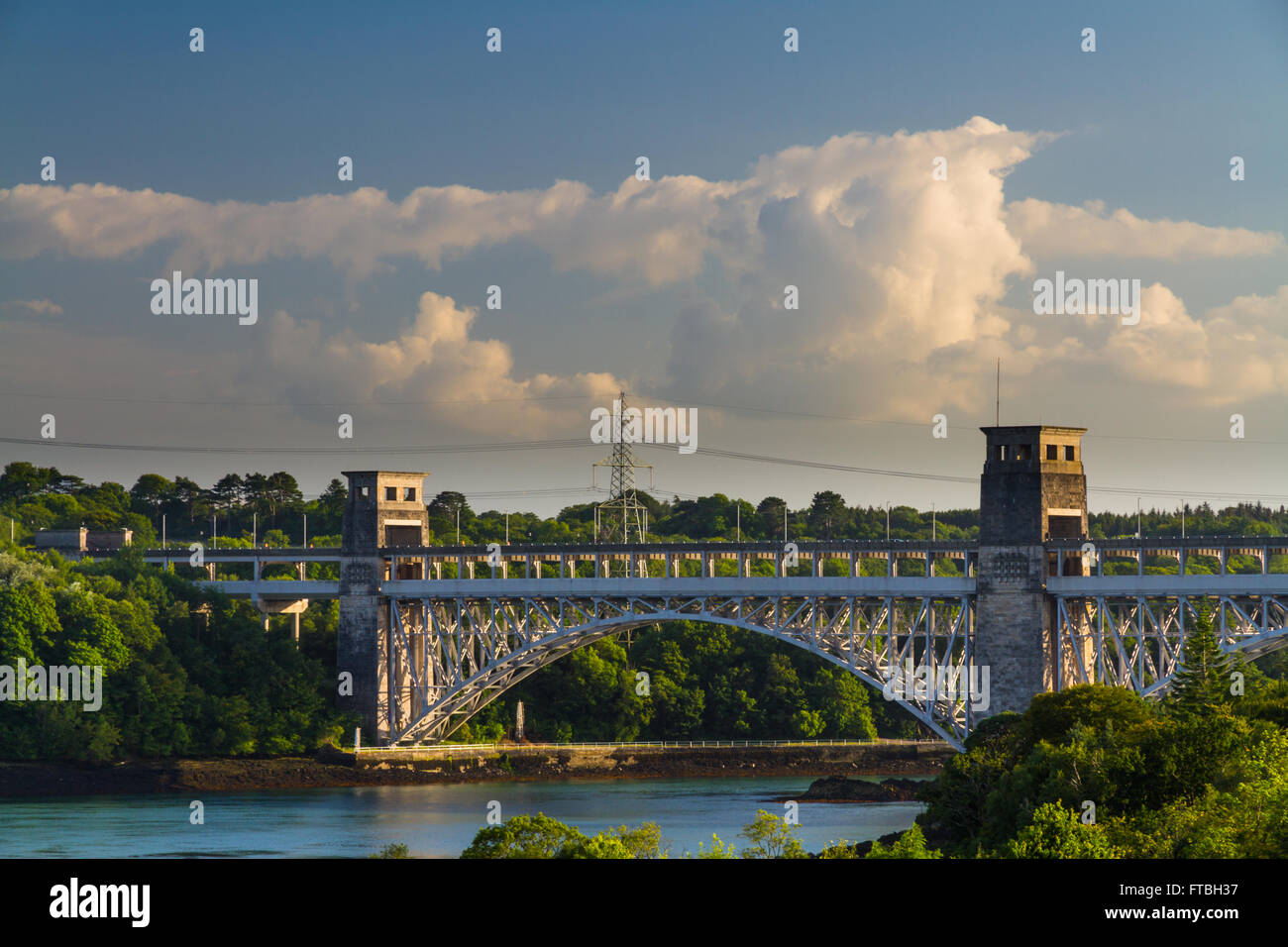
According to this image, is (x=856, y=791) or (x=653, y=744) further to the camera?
(x=653, y=744)

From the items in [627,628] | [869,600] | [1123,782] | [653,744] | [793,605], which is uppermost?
[869,600]

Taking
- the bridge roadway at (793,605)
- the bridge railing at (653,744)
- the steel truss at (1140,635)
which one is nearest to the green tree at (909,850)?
the steel truss at (1140,635)

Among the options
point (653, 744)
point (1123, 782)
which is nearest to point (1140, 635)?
point (1123, 782)

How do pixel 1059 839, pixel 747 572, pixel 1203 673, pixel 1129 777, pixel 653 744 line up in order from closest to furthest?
pixel 1059 839 < pixel 1129 777 < pixel 1203 673 < pixel 747 572 < pixel 653 744

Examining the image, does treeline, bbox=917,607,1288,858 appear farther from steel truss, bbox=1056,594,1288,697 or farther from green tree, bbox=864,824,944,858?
green tree, bbox=864,824,944,858

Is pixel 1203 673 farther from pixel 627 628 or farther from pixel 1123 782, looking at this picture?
pixel 627 628

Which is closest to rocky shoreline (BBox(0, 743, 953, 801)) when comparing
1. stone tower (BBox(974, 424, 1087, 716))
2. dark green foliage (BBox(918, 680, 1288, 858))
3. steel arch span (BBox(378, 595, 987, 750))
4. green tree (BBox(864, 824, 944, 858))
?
steel arch span (BBox(378, 595, 987, 750))

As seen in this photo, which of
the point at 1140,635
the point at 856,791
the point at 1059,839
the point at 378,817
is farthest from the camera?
the point at 856,791

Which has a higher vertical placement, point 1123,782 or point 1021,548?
point 1021,548
